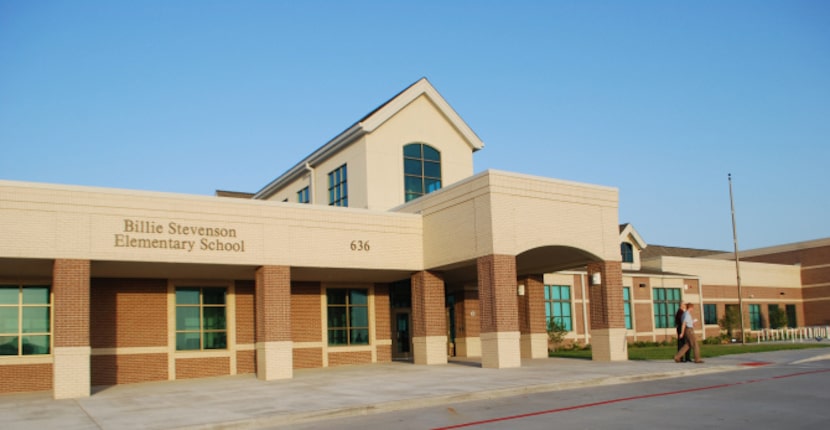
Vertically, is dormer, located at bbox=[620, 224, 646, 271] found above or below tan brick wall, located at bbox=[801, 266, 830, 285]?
above

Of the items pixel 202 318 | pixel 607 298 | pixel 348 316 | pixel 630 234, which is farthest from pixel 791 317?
pixel 202 318

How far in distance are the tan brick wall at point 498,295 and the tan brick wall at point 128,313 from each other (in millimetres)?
10963

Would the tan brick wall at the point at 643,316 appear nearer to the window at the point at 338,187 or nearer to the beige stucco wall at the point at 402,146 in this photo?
the beige stucco wall at the point at 402,146

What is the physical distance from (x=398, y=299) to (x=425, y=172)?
6204 mm

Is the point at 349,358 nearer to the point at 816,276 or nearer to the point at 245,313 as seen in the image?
the point at 245,313

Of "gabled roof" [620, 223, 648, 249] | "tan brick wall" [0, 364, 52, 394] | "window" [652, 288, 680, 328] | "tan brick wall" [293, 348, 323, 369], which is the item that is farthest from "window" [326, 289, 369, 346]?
"gabled roof" [620, 223, 648, 249]

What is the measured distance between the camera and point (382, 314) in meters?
30.5

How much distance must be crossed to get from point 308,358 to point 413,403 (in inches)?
515

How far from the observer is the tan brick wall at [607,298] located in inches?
1027

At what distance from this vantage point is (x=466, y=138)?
35844 mm

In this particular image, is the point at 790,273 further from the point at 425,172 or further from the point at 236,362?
the point at 236,362

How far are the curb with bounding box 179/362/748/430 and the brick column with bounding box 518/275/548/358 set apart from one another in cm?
1028

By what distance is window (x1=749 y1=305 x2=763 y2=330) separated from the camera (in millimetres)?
54125

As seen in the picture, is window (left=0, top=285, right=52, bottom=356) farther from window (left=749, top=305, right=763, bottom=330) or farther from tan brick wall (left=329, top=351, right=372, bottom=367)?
window (left=749, top=305, right=763, bottom=330)
